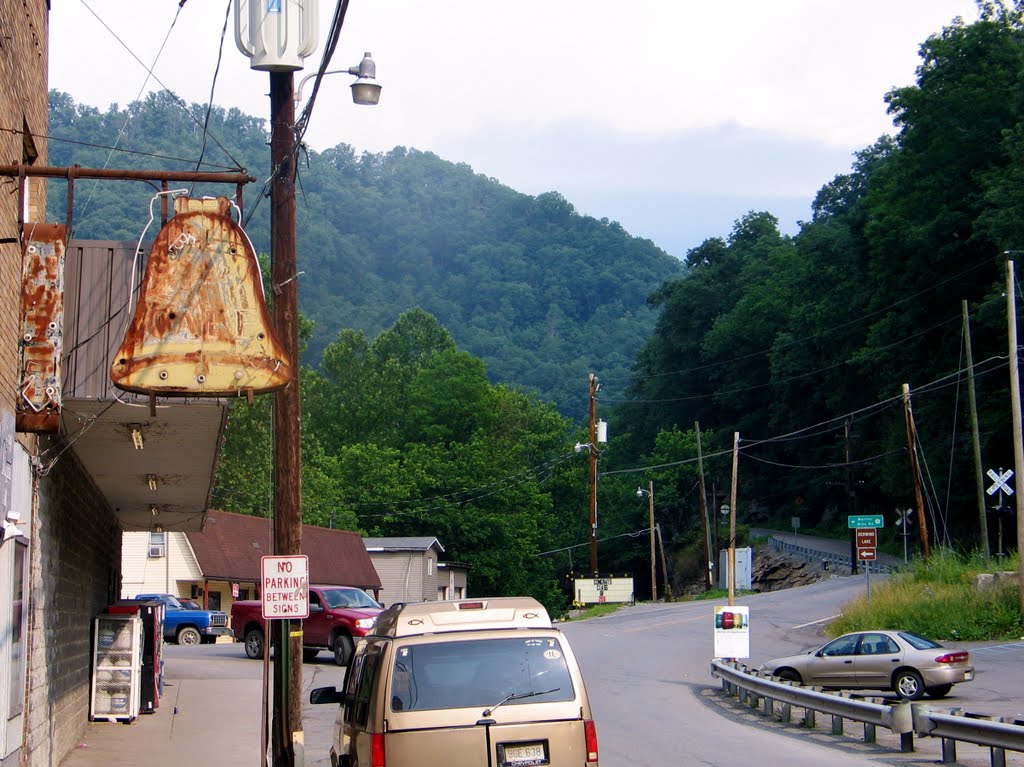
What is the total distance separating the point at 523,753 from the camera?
29.2 ft

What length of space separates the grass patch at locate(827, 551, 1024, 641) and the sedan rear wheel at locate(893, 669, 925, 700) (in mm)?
11238

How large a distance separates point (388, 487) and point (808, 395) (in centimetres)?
3399

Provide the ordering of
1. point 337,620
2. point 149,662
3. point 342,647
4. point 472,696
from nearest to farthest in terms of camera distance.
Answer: point 472,696
point 149,662
point 342,647
point 337,620

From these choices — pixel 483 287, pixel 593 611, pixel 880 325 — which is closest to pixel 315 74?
pixel 593 611

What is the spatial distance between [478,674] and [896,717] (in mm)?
8569

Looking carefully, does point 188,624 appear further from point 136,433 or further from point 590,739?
point 590,739

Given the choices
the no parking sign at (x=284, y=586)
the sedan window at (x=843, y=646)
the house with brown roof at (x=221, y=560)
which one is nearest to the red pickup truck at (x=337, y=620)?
the sedan window at (x=843, y=646)

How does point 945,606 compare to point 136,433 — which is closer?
point 136,433

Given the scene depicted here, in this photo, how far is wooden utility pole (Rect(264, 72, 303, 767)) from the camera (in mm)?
13539

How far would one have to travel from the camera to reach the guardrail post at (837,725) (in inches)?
715

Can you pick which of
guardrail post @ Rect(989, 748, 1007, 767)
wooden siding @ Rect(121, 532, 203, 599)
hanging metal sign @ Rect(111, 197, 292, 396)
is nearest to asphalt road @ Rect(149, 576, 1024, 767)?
guardrail post @ Rect(989, 748, 1007, 767)

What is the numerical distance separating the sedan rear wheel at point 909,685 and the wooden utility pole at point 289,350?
13185mm

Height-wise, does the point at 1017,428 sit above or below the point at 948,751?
above

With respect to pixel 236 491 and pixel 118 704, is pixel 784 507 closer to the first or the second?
pixel 236 491
